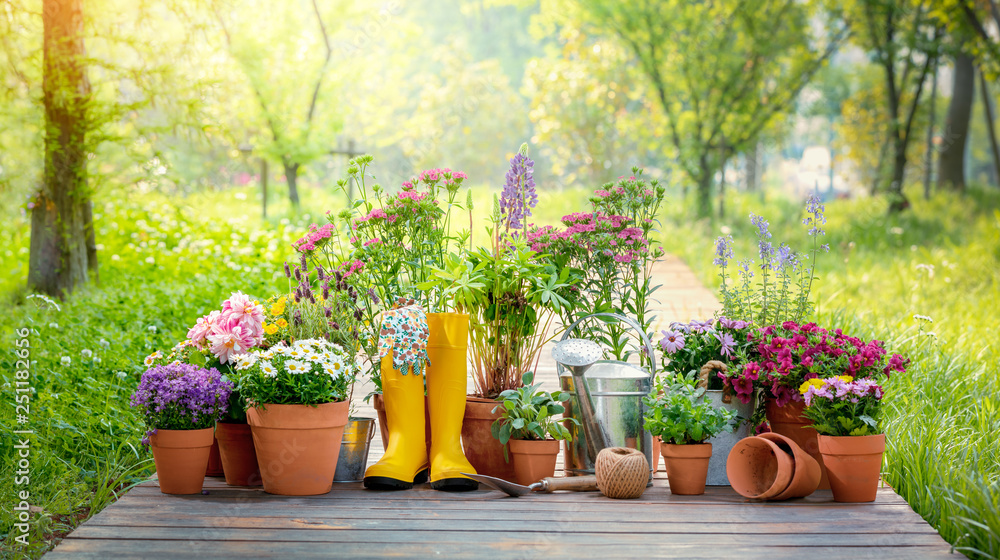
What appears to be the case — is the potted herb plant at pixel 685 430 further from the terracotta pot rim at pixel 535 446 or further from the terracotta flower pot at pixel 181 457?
the terracotta flower pot at pixel 181 457

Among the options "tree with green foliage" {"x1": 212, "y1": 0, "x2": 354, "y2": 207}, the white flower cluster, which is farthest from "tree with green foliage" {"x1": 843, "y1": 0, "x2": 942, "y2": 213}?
the white flower cluster

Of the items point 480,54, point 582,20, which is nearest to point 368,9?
point 582,20

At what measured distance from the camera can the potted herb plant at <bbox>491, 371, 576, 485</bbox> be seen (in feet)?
8.02

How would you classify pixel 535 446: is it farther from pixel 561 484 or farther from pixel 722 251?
pixel 722 251

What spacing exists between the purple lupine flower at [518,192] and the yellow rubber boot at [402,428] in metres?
0.68

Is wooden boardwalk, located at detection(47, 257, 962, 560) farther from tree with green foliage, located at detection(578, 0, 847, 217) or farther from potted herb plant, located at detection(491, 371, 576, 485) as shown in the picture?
tree with green foliage, located at detection(578, 0, 847, 217)

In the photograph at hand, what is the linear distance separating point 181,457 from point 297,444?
0.34 meters

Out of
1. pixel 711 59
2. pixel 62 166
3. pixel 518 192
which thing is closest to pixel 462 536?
pixel 518 192

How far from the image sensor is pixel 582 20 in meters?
11.0

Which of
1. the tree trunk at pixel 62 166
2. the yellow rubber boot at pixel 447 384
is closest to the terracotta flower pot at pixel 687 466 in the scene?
the yellow rubber boot at pixel 447 384

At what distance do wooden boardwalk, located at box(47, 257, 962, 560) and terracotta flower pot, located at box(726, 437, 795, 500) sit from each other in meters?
0.05

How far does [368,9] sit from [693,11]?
4.27 meters

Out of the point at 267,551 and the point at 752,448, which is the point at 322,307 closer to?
the point at 267,551

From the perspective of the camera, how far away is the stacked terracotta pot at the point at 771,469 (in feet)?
7.49
